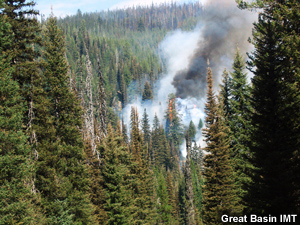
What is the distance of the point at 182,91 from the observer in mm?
135625

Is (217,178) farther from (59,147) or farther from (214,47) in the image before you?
(214,47)

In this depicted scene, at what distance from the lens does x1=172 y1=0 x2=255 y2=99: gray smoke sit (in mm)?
121625

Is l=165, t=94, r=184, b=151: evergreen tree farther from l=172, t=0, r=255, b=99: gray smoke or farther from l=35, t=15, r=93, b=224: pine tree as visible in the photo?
l=35, t=15, r=93, b=224: pine tree

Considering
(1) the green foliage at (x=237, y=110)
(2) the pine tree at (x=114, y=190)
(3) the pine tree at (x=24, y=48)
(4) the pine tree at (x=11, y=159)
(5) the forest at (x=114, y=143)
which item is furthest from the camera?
(2) the pine tree at (x=114, y=190)

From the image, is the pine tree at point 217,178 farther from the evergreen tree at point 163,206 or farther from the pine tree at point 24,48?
the evergreen tree at point 163,206

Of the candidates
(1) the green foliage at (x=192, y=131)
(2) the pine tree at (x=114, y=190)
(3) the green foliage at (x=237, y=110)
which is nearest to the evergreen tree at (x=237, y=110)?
(3) the green foliage at (x=237, y=110)

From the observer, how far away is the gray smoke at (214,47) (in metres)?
122

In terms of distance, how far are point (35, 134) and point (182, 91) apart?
120 meters

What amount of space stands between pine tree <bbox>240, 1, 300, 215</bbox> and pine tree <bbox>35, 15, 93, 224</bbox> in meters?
12.5

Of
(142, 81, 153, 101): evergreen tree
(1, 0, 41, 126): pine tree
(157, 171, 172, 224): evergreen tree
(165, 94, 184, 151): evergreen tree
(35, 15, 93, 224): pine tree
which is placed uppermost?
(1, 0, 41, 126): pine tree

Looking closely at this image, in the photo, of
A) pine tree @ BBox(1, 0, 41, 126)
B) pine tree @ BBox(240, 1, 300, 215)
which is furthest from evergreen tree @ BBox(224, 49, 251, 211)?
pine tree @ BBox(1, 0, 41, 126)

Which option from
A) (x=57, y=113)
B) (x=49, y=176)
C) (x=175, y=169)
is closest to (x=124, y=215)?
(x=49, y=176)

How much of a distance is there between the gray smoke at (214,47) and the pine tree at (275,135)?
345 feet

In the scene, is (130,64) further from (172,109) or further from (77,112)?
(77,112)
